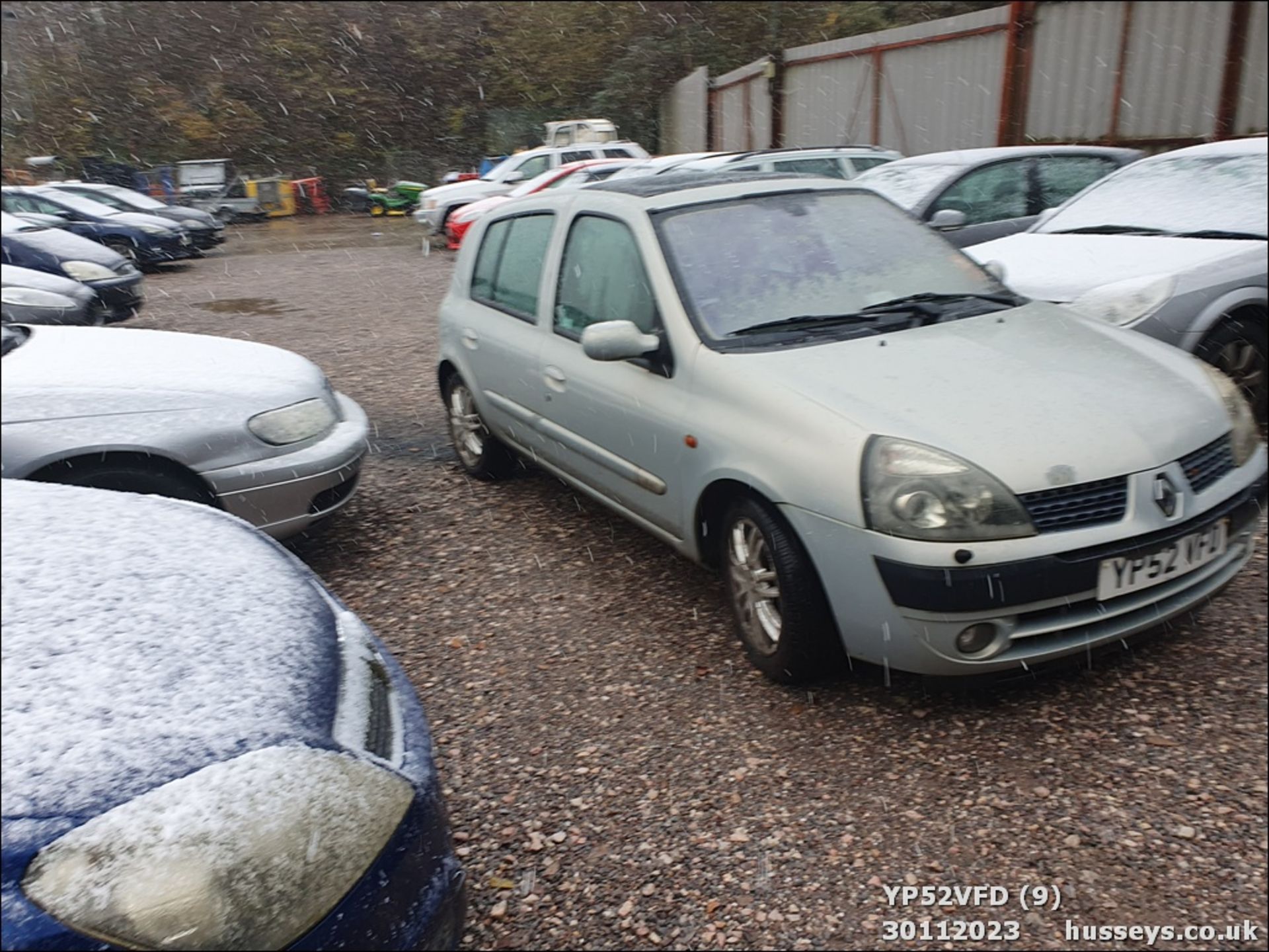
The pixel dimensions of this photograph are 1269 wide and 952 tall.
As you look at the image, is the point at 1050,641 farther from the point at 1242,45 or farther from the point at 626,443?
the point at 1242,45

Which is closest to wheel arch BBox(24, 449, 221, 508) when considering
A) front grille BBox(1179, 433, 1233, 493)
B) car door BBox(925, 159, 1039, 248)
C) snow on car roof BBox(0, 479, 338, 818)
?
snow on car roof BBox(0, 479, 338, 818)

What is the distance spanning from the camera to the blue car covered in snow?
1480 millimetres

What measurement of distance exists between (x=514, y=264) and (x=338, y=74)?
34308 mm

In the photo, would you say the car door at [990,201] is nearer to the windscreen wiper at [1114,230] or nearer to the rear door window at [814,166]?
the windscreen wiper at [1114,230]

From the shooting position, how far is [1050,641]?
281 centimetres

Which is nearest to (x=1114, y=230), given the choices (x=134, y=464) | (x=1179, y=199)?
(x=1179, y=199)

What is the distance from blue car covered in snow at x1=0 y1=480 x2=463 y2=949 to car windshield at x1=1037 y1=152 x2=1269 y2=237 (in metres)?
5.05

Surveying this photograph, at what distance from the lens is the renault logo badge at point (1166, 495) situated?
282 cm

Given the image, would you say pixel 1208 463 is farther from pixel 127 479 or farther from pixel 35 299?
pixel 35 299

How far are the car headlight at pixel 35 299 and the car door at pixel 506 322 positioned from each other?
16.7ft

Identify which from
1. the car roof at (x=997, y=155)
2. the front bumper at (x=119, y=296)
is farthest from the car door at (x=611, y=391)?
the front bumper at (x=119, y=296)

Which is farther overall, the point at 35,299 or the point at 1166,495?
the point at 35,299

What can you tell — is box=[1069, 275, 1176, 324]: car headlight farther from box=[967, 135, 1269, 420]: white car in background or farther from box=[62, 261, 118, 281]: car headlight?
box=[62, 261, 118, 281]: car headlight

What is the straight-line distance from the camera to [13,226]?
1225cm
